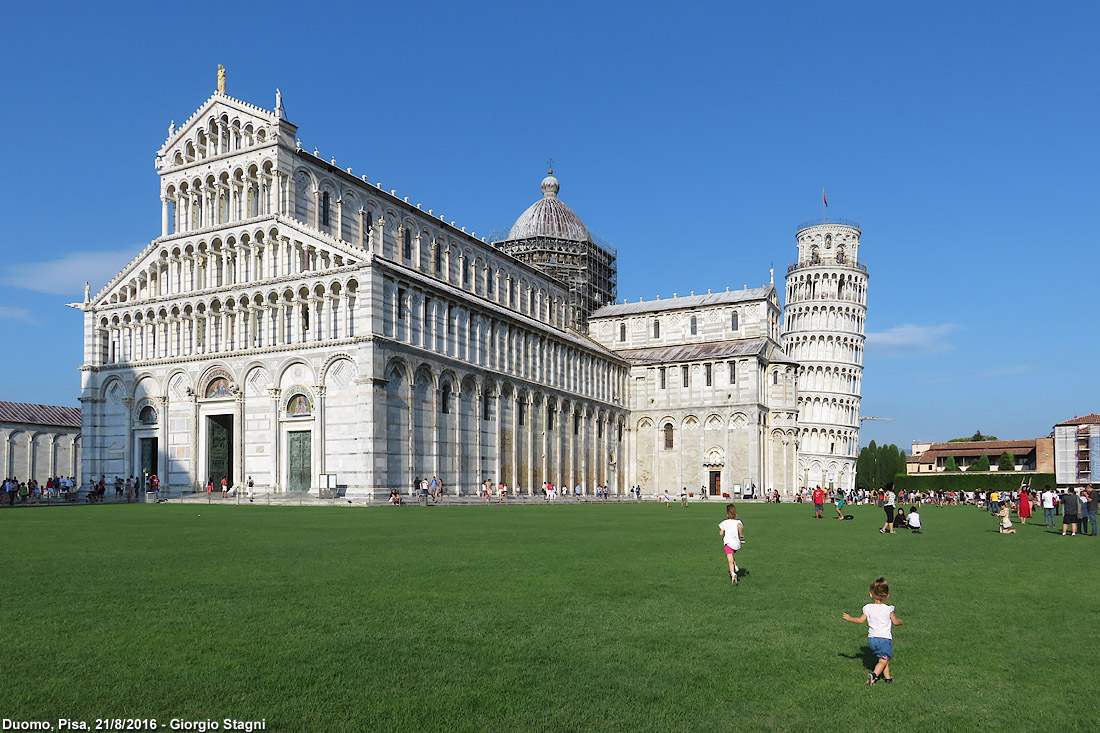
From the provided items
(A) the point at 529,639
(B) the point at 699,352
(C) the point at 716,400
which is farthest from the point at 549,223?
(A) the point at 529,639

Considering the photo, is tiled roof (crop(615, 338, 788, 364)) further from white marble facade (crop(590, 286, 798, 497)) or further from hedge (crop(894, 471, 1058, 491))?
hedge (crop(894, 471, 1058, 491))

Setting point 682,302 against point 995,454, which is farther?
point 995,454

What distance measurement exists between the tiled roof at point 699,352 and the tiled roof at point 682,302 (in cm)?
365

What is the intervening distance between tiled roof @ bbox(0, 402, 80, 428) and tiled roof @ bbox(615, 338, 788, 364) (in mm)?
44957

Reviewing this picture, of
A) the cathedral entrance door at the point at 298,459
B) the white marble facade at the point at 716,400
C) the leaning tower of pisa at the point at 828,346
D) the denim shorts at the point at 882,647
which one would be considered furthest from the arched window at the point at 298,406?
the leaning tower of pisa at the point at 828,346

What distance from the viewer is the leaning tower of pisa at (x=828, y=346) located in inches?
3903

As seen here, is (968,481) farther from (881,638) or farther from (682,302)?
(881,638)

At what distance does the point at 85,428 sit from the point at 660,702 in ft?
180

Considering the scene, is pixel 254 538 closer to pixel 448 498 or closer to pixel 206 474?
pixel 448 498

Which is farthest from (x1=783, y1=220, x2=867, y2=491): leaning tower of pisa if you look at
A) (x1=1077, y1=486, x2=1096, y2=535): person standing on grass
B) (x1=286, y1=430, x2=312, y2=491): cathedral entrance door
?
(x1=1077, y1=486, x2=1096, y2=535): person standing on grass

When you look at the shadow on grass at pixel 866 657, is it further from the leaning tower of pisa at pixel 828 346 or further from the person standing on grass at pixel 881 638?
the leaning tower of pisa at pixel 828 346

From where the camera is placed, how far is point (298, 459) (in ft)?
157

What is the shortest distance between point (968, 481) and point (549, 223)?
48.2 metres

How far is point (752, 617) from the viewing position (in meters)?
11.6
